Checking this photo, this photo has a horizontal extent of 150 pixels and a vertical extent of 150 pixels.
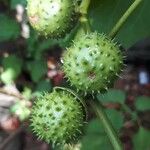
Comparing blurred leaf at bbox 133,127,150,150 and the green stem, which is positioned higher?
the green stem

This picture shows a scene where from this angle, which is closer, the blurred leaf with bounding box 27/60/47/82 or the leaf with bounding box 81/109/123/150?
the leaf with bounding box 81/109/123/150

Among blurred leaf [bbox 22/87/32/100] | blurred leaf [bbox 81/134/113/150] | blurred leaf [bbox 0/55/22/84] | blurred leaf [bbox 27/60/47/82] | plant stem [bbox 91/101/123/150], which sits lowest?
plant stem [bbox 91/101/123/150]

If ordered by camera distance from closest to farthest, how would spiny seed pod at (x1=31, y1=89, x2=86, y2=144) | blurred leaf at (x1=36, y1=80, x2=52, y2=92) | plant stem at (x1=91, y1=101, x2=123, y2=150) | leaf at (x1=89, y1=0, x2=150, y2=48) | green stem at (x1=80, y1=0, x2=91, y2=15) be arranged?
1. plant stem at (x1=91, y1=101, x2=123, y2=150)
2. spiny seed pod at (x1=31, y1=89, x2=86, y2=144)
3. green stem at (x1=80, y1=0, x2=91, y2=15)
4. leaf at (x1=89, y1=0, x2=150, y2=48)
5. blurred leaf at (x1=36, y1=80, x2=52, y2=92)

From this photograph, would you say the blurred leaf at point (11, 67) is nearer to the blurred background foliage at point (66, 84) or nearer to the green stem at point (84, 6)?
the blurred background foliage at point (66, 84)

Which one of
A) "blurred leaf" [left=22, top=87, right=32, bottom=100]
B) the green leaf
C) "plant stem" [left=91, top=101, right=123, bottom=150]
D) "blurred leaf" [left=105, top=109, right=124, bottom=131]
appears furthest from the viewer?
"blurred leaf" [left=22, top=87, right=32, bottom=100]

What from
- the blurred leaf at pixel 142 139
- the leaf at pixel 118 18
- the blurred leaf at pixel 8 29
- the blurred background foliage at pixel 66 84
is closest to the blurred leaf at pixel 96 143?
the blurred background foliage at pixel 66 84

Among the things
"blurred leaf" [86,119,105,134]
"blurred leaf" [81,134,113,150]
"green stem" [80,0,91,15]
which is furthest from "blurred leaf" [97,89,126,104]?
"green stem" [80,0,91,15]

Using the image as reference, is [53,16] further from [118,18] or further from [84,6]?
[118,18]

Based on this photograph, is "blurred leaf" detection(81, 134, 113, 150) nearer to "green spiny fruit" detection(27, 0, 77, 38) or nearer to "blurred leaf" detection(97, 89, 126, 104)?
"blurred leaf" detection(97, 89, 126, 104)

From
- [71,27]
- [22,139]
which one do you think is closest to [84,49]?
[71,27]
